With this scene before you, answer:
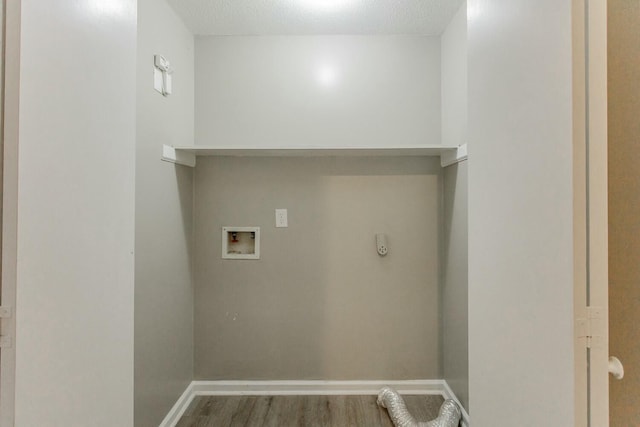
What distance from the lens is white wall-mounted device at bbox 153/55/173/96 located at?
85.8 inches

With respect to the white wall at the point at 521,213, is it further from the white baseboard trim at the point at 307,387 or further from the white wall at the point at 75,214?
the white baseboard trim at the point at 307,387

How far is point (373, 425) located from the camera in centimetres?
237

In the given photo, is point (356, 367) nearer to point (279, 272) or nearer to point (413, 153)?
point (279, 272)

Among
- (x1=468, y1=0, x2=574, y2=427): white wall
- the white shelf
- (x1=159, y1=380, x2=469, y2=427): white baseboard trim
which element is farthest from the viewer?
(x1=159, y1=380, x2=469, y2=427): white baseboard trim

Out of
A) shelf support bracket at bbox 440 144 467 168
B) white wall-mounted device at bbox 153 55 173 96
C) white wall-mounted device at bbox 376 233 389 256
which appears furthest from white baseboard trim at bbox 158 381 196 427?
shelf support bracket at bbox 440 144 467 168

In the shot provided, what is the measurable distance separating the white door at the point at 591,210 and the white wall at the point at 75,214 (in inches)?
43.2

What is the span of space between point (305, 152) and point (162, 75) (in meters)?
0.96

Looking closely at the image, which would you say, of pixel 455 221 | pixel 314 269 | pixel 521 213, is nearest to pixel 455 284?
pixel 455 221

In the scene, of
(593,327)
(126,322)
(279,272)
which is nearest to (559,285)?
(593,327)

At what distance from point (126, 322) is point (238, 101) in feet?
6.47

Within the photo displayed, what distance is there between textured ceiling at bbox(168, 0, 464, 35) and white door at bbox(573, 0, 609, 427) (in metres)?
1.75

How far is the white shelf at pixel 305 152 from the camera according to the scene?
2459 mm

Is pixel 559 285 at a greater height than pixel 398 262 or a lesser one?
greater

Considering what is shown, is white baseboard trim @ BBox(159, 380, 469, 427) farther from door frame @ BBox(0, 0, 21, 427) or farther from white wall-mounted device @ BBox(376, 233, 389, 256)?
door frame @ BBox(0, 0, 21, 427)
